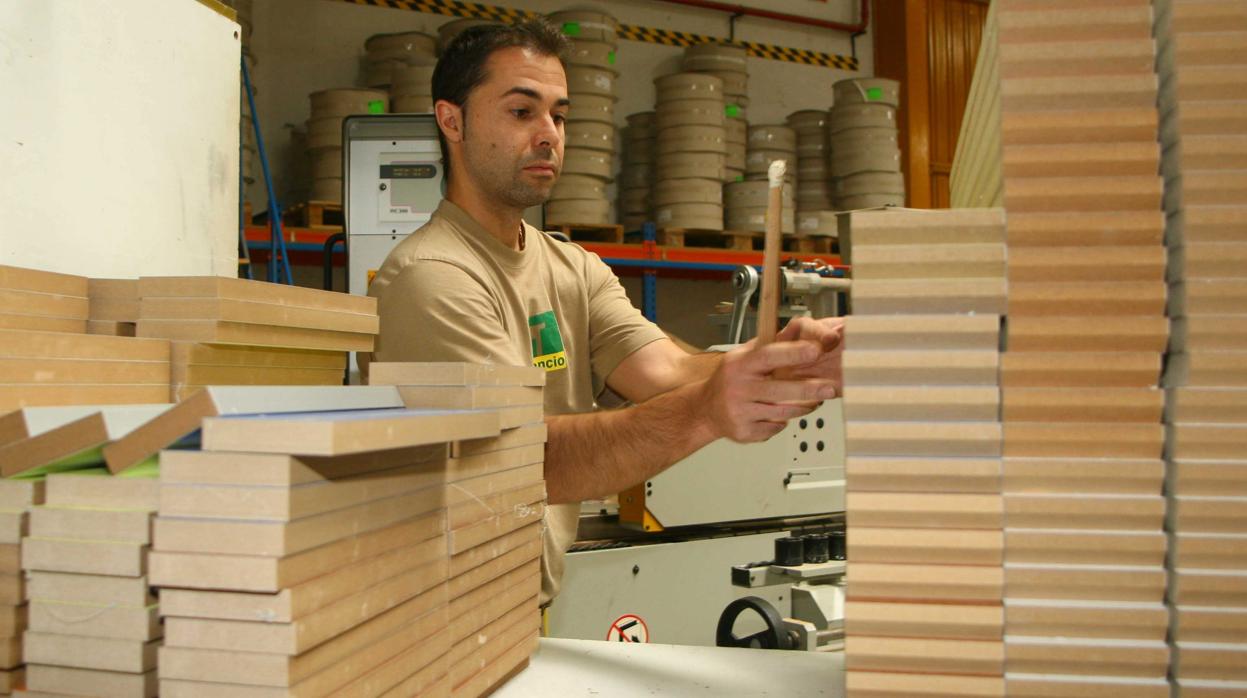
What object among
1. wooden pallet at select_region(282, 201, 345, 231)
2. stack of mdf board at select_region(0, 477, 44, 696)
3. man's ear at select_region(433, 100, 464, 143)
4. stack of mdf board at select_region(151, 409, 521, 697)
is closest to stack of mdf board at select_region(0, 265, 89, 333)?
stack of mdf board at select_region(0, 477, 44, 696)

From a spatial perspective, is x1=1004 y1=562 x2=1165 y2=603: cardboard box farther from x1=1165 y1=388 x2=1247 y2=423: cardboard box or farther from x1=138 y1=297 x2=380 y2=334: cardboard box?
x1=138 y1=297 x2=380 y2=334: cardboard box

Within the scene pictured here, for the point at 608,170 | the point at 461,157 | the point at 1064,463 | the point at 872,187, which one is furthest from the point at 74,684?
the point at 872,187

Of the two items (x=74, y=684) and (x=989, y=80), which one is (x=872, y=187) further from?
(x=74, y=684)

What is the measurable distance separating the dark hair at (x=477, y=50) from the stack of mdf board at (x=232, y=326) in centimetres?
107

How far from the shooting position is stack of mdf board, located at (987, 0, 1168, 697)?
1.16 m

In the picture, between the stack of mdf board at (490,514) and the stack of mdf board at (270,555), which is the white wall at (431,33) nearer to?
the stack of mdf board at (490,514)

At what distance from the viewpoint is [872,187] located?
654 cm

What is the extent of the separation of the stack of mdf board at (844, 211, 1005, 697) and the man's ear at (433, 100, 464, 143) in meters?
1.85

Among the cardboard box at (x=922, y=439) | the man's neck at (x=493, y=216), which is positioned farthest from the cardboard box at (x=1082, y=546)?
the man's neck at (x=493, y=216)

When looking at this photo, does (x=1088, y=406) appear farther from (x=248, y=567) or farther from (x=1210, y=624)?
(x=248, y=567)

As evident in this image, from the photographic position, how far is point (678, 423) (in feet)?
6.98

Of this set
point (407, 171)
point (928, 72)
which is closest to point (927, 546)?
point (407, 171)

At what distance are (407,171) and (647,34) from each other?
427 centimetres

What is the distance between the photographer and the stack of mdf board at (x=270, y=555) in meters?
1.03
